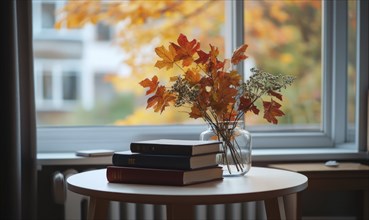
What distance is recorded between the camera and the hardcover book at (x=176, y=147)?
1607 mm

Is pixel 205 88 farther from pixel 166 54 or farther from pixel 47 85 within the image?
pixel 47 85

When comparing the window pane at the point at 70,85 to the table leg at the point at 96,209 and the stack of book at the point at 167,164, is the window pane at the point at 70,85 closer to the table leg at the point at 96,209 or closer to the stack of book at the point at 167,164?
the table leg at the point at 96,209

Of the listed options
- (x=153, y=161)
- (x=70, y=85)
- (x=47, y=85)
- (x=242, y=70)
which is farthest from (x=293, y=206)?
(x=70, y=85)

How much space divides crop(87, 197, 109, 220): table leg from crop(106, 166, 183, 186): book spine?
0.17 metres

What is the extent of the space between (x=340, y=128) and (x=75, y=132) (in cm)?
114

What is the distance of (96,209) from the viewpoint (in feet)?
5.99

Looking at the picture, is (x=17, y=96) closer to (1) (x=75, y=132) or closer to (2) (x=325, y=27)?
(1) (x=75, y=132)

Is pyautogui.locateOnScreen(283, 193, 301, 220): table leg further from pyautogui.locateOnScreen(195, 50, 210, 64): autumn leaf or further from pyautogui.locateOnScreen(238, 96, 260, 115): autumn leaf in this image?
pyautogui.locateOnScreen(195, 50, 210, 64): autumn leaf

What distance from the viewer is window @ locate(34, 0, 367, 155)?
8.53 ft

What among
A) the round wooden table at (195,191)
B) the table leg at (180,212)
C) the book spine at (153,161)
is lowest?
the table leg at (180,212)

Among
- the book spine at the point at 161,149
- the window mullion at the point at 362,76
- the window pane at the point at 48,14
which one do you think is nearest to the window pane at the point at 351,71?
the window mullion at the point at 362,76

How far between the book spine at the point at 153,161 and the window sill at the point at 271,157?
27.2 inches

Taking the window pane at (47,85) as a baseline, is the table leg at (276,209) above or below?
below

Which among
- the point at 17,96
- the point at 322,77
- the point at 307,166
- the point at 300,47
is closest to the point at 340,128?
the point at 322,77
